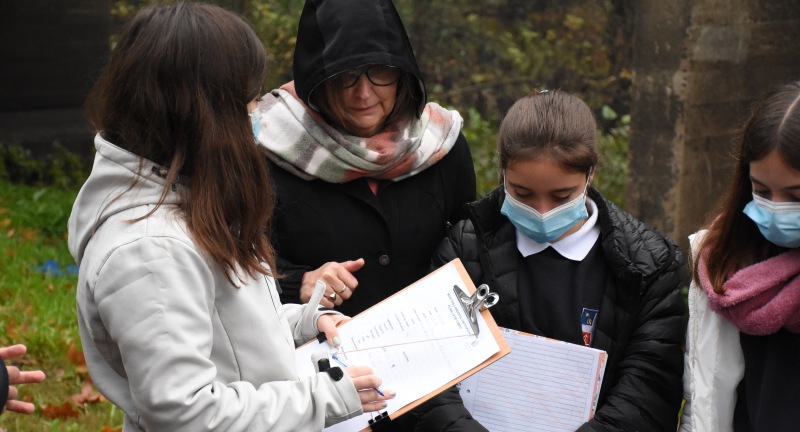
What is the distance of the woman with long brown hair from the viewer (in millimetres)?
2141

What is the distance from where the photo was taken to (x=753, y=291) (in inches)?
104

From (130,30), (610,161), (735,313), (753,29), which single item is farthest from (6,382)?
(610,161)

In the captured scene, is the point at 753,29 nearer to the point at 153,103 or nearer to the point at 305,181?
the point at 305,181

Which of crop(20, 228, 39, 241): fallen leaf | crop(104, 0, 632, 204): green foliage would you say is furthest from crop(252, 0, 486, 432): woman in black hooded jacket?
crop(104, 0, 632, 204): green foliage

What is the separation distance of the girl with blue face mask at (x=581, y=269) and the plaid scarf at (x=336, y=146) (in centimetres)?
33

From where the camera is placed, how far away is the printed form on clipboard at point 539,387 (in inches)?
112

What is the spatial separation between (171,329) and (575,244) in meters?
1.34

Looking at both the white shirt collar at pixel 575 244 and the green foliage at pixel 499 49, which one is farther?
the green foliage at pixel 499 49

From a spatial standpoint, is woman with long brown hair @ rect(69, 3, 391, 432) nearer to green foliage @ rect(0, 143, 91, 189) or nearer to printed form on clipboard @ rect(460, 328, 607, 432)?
printed form on clipboard @ rect(460, 328, 607, 432)

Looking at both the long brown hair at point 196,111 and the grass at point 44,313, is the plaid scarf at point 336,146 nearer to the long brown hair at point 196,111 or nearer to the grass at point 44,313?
the long brown hair at point 196,111

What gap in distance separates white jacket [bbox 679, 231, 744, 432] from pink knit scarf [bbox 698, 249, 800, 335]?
0.06m

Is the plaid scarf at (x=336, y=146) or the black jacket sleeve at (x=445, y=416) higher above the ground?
the plaid scarf at (x=336, y=146)

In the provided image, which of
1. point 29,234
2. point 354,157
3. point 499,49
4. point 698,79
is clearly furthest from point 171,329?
point 499,49

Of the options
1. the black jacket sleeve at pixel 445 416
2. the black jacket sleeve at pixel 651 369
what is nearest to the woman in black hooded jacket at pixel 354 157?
the black jacket sleeve at pixel 445 416
